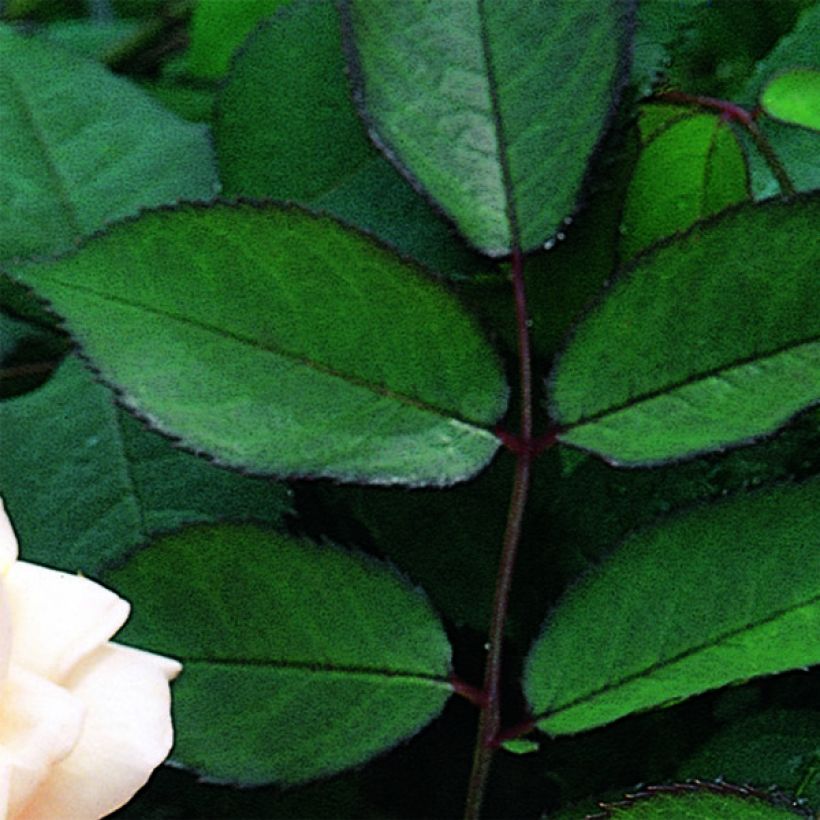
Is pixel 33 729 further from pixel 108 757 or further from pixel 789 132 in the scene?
pixel 789 132

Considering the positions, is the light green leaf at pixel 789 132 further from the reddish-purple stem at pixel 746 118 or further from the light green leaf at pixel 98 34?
the light green leaf at pixel 98 34

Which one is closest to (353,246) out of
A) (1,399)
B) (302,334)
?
(302,334)

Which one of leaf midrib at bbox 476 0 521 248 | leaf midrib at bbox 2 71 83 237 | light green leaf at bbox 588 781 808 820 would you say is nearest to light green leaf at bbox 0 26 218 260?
leaf midrib at bbox 2 71 83 237

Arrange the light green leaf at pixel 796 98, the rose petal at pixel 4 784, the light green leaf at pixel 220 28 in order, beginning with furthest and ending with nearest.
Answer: the light green leaf at pixel 220 28 < the light green leaf at pixel 796 98 < the rose petal at pixel 4 784

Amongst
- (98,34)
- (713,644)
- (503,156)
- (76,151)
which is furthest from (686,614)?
(98,34)

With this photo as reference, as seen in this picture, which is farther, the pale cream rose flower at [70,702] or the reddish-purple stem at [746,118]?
the reddish-purple stem at [746,118]

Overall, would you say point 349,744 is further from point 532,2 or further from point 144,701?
point 532,2

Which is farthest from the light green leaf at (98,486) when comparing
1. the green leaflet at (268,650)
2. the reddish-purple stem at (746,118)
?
the reddish-purple stem at (746,118)
